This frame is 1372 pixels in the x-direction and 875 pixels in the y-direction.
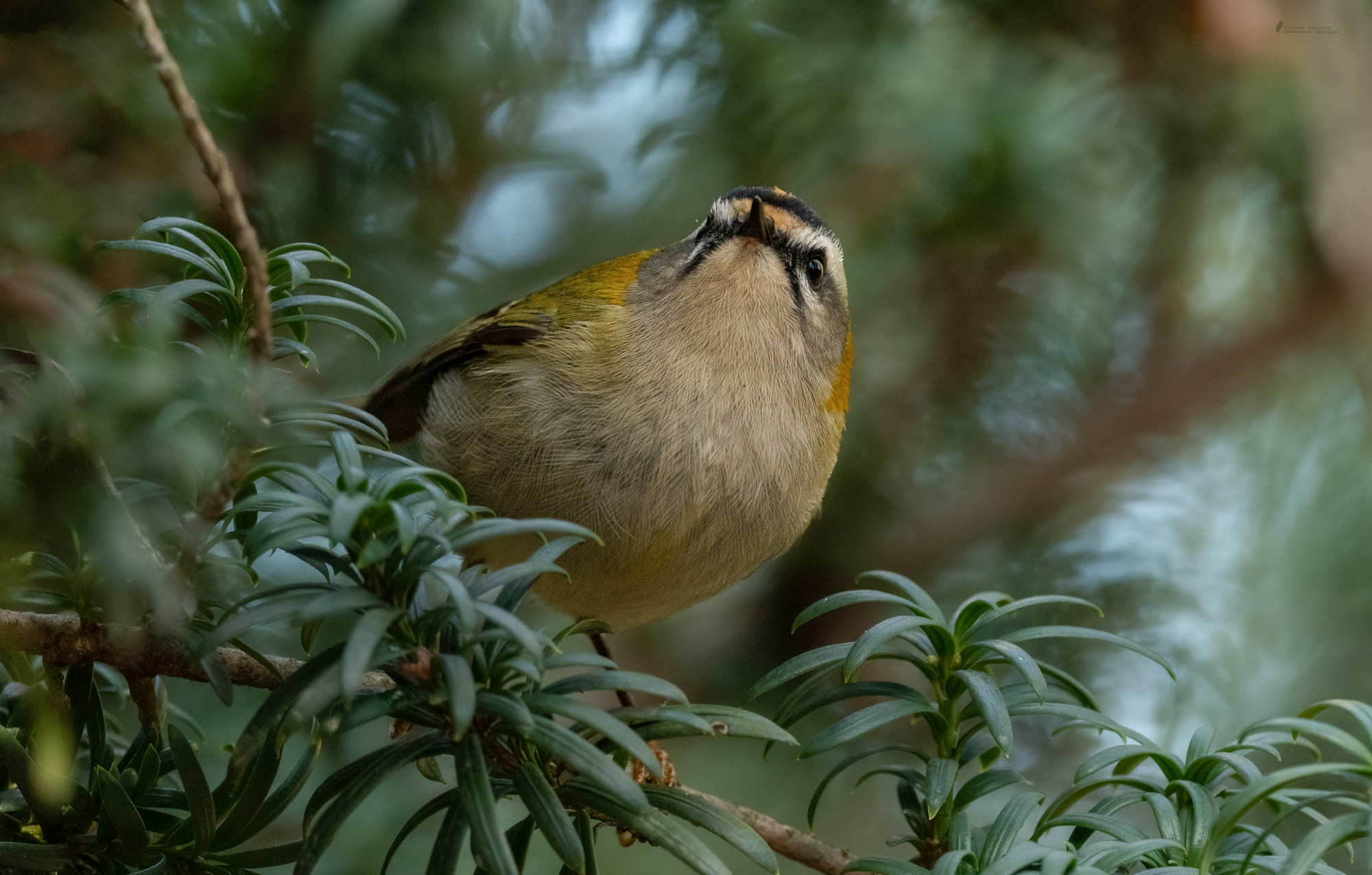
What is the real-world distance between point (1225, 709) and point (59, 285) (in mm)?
1909

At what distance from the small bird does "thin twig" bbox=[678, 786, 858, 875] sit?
0.45 metres

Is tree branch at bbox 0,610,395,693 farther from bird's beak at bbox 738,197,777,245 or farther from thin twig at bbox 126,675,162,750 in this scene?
bird's beak at bbox 738,197,777,245

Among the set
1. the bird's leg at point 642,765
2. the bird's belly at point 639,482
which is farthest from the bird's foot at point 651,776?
the bird's belly at point 639,482

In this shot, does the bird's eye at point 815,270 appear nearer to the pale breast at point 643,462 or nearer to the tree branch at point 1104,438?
the pale breast at point 643,462

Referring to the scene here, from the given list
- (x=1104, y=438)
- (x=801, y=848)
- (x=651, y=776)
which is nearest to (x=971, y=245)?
(x=1104, y=438)

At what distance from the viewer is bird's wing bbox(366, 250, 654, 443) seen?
1.66m

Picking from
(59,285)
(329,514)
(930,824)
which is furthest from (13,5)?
(930,824)

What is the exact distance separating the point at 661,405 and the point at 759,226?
1.19 feet

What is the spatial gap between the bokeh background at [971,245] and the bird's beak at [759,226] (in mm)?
590

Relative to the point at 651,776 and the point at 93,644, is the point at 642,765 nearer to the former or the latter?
the point at 651,776

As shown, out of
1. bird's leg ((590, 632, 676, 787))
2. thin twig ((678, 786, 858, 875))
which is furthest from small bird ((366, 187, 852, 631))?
thin twig ((678, 786, 858, 875))

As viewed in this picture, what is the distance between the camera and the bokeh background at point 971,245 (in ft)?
5.99

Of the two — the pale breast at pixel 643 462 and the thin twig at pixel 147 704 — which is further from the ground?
the pale breast at pixel 643 462

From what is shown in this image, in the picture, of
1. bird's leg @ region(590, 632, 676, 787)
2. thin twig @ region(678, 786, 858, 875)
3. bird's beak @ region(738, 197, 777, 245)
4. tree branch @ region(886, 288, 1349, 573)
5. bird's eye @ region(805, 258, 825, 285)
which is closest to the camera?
thin twig @ region(678, 786, 858, 875)
